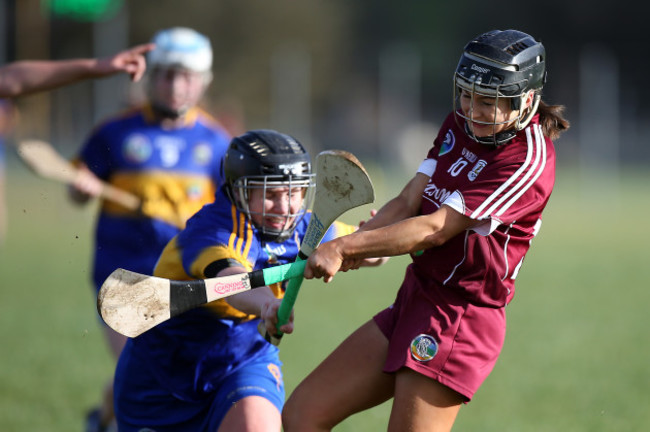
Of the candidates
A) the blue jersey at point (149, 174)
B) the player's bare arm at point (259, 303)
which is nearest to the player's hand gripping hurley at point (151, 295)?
the player's bare arm at point (259, 303)

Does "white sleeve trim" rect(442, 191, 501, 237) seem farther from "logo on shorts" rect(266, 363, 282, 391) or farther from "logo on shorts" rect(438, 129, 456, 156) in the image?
"logo on shorts" rect(266, 363, 282, 391)

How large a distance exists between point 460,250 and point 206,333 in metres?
1.08

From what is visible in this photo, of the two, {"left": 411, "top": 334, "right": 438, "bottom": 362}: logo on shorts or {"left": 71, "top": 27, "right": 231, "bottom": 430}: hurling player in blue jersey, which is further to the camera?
{"left": 71, "top": 27, "right": 231, "bottom": 430}: hurling player in blue jersey

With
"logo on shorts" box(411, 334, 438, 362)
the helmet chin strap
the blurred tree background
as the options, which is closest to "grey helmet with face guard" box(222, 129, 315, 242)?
"logo on shorts" box(411, 334, 438, 362)

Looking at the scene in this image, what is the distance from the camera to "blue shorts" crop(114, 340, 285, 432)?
137 inches

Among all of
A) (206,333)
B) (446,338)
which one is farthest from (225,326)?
(446,338)

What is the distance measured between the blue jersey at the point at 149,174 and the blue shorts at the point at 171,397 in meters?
1.60

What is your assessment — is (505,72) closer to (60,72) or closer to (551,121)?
(551,121)

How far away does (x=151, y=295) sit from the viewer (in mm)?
2992

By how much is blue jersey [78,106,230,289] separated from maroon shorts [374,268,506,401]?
7.62 ft

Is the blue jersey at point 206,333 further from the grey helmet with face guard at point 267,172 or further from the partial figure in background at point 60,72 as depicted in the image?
the partial figure in background at point 60,72

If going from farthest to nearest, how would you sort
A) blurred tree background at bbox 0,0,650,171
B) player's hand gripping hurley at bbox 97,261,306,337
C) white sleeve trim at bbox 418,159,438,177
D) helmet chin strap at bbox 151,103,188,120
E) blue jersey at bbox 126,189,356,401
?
blurred tree background at bbox 0,0,650,171
helmet chin strap at bbox 151,103,188,120
blue jersey at bbox 126,189,356,401
white sleeve trim at bbox 418,159,438,177
player's hand gripping hurley at bbox 97,261,306,337

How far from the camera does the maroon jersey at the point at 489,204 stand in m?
3.07

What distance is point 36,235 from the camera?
14234 millimetres
